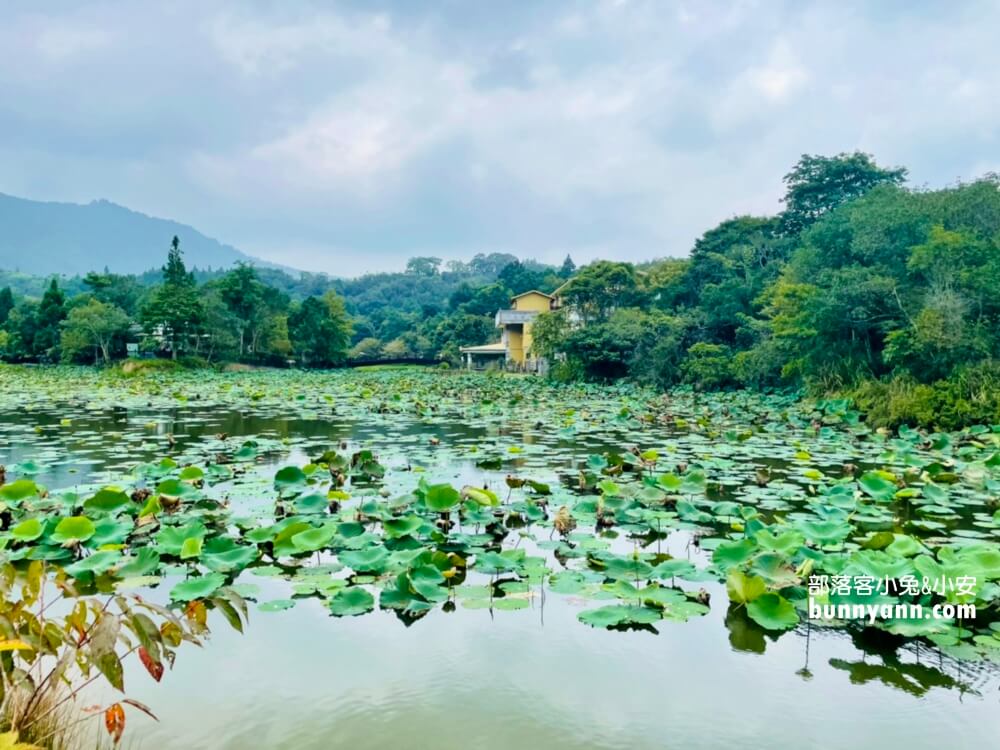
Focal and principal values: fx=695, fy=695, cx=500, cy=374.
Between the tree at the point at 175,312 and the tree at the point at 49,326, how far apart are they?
25.9ft

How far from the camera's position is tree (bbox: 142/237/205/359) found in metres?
32.8

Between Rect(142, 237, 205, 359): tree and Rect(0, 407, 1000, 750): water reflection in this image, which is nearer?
Rect(0, 407, 1000, 750): water reflection

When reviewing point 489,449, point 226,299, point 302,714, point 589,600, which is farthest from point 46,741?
point 226,299

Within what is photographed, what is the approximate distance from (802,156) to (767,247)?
694 cm

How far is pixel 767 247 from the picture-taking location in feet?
88.3

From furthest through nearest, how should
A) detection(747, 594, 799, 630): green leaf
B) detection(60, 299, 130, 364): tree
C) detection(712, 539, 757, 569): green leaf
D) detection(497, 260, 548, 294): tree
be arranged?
detection(497, 260, 548, 294): tree → detection(60, 299, 130, 364): tree → detection(712, 539, 757, 569): green leaf → detection(747, 594, 799, 630): green leaf

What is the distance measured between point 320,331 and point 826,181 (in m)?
27.2

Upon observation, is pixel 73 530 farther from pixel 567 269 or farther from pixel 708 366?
pixel 567 269

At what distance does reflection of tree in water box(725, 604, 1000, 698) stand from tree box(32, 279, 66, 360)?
43.5 meters

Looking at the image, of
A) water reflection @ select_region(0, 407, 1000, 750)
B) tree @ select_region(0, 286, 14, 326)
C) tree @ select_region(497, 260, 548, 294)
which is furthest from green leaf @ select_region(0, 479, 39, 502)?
tree @ select_region(497, 260, 548, 294)

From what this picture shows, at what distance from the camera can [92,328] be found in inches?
1357

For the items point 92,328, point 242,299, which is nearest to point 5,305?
point 92,328

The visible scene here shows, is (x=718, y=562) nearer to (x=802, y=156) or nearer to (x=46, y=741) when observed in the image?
(x=46, y=741)

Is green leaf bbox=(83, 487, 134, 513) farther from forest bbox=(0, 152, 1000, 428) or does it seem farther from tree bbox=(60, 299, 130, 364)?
tree bbox=(60, 299, 130, 364)
